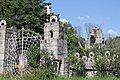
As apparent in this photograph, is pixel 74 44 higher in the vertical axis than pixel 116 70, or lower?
higher

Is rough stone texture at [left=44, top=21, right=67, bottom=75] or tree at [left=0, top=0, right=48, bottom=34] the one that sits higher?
tree at [left=0, top=0, right=48, bottom=34]

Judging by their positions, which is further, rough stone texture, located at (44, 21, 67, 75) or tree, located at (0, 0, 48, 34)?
tree, located at (0, 0, 48, 34)

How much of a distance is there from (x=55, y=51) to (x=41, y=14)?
31.2ft

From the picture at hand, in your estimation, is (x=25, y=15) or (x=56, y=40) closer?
(x=56, y=40)

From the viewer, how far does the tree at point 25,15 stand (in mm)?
31188

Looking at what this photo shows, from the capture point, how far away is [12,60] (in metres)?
21.5

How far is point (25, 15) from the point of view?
3138 centimetres

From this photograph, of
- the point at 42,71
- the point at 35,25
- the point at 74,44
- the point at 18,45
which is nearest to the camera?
the point at 42,71

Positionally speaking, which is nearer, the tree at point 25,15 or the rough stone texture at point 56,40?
the rough stone texture at point 56,40

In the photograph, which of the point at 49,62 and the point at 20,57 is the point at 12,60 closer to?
the point at 20,57

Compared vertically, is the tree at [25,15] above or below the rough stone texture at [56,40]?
above

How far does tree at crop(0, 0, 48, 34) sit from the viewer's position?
31.2 meters

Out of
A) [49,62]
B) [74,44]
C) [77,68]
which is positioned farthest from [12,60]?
[74,44]

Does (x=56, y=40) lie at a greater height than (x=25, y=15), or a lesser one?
lesser
